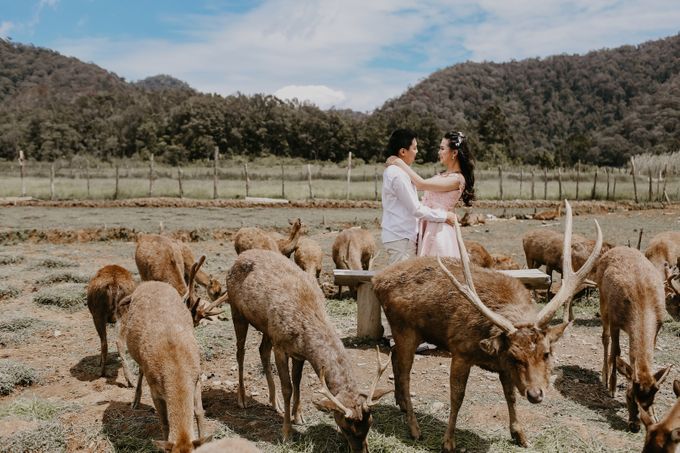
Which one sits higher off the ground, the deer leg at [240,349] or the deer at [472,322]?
the deer at [472,322]

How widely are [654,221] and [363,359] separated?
767 inches

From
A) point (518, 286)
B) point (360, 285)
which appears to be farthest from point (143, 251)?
point (518, 286)

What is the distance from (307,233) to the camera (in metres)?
20.8

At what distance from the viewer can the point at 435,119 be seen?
266 ft

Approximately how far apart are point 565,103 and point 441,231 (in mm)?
102194

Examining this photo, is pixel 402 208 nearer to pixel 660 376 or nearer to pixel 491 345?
pixel 491 345

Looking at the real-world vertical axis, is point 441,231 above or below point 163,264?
above

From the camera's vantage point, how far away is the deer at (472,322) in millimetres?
4809

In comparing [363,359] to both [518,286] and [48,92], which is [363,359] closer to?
[518,286]

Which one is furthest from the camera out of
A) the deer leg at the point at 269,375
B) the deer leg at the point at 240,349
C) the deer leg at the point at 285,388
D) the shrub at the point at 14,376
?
the shrub at the point at 14,376

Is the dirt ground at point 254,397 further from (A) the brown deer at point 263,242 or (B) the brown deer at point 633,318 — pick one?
(A) the brown deer at point 263,242

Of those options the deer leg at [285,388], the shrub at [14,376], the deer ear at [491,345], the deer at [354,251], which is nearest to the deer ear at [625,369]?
the deer ear at [491,345]

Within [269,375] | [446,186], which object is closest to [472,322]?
[446,186]

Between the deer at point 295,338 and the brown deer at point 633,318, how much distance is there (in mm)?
2477
